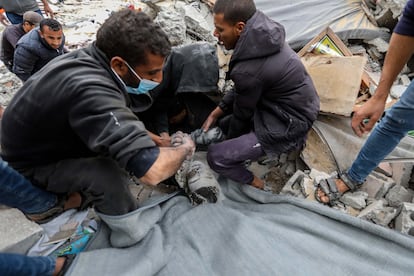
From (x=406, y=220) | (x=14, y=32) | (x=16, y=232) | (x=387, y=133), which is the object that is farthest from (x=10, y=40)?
(x=406, y=220)

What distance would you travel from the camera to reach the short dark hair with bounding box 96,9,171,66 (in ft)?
4.51

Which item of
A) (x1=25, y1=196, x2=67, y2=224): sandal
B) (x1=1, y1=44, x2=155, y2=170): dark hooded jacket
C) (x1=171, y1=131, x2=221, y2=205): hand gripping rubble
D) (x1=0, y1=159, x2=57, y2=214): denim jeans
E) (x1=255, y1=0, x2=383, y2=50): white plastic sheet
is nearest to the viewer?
(x1=1, y1=44, x2=155, y2=170): dark hooded jacket

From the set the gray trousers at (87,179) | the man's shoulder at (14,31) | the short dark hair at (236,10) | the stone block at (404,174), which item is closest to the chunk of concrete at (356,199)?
the stone block at (404,174)

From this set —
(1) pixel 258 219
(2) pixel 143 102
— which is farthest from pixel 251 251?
(2) pixel 143 102

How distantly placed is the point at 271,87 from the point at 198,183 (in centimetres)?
95

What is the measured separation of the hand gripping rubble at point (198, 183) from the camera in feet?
7.50

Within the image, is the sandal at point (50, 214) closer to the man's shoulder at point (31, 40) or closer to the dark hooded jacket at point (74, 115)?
the dark hooded jacket at point (74, 115)

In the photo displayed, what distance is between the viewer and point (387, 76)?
1.69 meters

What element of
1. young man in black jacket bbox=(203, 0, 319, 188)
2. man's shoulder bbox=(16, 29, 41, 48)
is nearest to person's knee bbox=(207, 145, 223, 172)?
young man in black jacket bbox=(203, 0, 319, 188)

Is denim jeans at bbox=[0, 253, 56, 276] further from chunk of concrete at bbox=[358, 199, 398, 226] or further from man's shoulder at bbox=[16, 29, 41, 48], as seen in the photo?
man's shoulder at bbox=[16, 29, 41, 48]

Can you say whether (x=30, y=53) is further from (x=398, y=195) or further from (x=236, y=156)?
(x=398, y=195)

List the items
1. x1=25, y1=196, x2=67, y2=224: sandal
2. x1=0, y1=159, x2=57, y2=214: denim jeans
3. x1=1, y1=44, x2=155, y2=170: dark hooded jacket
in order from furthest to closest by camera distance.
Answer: x1=25, y1=196, x2=67, y2=224: sandal
x1=0, y1=159, x2=57, y2=214: denim jeans
x1=1, y1=44, x2=155, y2=170: dark hooded jacket

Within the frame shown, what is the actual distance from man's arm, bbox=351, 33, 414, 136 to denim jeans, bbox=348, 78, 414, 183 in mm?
97

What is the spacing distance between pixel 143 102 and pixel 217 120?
2.49 feet
